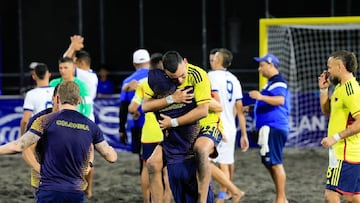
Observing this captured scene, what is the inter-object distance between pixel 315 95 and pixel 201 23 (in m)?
6.53

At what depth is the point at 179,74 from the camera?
7547 millimetres

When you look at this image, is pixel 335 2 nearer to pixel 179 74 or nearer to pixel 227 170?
pixel 227 170

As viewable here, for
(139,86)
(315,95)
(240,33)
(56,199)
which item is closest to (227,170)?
(139,86)

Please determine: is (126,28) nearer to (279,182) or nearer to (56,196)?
(279,182)

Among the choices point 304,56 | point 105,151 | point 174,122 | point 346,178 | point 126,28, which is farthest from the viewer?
point 126,28

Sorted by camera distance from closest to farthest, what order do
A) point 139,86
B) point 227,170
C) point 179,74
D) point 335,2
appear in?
point 179,74 < point 139,86 < point 227,170 < point 335,2

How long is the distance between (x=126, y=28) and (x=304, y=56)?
573 centimetres

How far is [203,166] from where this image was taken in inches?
301

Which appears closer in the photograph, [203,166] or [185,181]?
[203,166]

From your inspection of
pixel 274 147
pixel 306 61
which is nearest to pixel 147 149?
pixel 274 147

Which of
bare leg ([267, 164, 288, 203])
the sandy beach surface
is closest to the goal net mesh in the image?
the sandy beach surface

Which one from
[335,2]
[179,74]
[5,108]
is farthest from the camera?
[335,2]

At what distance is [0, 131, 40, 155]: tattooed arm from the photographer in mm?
6270

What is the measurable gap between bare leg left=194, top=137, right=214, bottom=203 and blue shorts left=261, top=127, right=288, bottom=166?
2.52 m
